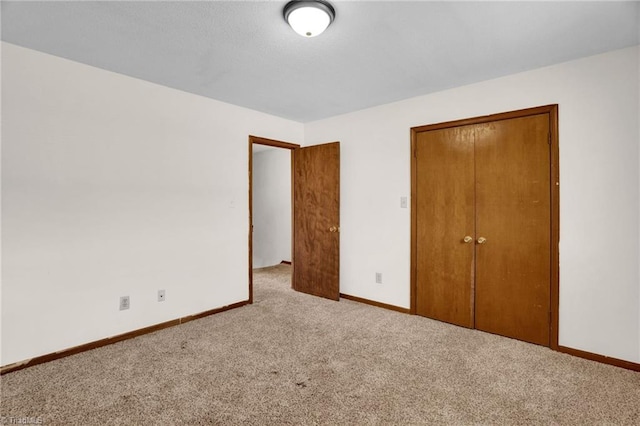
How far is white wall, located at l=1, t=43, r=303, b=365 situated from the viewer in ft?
7.75

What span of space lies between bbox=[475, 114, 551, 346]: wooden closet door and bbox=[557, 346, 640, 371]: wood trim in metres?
0.15

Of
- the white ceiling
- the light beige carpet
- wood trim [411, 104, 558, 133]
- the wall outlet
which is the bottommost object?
the light beige carpet

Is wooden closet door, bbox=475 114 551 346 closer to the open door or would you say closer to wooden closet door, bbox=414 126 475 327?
wooden closet door, bbox=414 126 475 327

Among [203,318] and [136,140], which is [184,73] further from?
[203,318]

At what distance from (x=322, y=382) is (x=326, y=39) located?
7.86 feet

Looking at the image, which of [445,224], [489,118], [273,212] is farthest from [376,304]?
[273,212]

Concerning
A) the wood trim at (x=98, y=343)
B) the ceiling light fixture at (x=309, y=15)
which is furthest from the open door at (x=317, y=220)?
the ceiling light fixture at (x=309, y=15)

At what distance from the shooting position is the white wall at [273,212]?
6297 millimetres

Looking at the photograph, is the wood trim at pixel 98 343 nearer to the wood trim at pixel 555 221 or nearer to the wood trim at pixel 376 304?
the wood trim at pixel 376 304

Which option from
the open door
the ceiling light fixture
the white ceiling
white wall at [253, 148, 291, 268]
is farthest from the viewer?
white wall at [253, 148, 291, 268]

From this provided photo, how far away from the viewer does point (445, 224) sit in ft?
10.8

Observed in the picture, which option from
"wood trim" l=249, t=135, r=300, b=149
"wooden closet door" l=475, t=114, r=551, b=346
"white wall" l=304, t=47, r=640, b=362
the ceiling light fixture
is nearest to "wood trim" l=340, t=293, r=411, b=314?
"wooden closet door" l=475, t=114, r=551, b=346

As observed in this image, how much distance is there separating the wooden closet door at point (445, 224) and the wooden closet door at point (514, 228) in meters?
0.09

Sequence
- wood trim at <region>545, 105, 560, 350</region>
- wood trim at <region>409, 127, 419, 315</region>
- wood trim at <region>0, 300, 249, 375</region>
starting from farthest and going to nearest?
wood trim at <region>409, 127, 419, 315</region> → wood trim at <region>545, 105, 560, 350</region> → wood trim at <region>0, 300, 249, 375</region>
